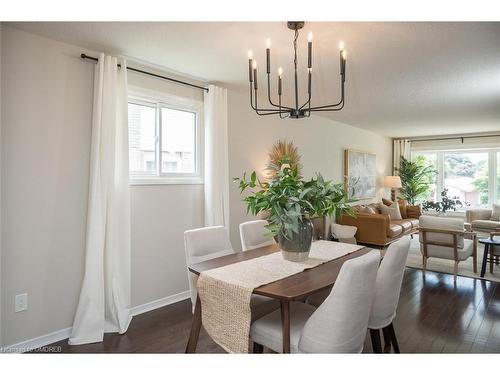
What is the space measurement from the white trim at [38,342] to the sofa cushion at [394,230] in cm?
500

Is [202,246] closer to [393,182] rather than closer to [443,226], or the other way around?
[443,226]

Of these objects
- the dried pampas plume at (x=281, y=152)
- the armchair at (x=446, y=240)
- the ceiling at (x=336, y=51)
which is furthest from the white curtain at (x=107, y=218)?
the armchair at (x=446, y=240)

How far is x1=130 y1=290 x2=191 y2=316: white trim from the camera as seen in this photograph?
3.08 m

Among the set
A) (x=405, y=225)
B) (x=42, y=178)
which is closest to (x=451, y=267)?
(x=405, y=225)

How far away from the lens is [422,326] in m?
2.82

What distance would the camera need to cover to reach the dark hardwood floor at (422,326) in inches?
96.5

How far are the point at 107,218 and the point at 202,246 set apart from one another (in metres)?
0.90

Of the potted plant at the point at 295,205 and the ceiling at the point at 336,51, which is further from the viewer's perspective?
the ceiling at the point at 336,51

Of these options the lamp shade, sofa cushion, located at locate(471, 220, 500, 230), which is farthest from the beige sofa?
the lamp shade

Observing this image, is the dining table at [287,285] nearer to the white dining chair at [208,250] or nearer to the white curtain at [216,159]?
the white dining chair at [208,250]
